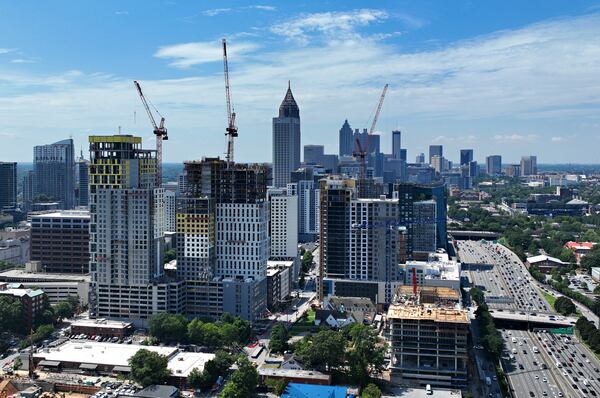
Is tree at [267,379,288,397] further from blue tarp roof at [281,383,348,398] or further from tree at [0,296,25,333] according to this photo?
tree at [0,296,25,333]

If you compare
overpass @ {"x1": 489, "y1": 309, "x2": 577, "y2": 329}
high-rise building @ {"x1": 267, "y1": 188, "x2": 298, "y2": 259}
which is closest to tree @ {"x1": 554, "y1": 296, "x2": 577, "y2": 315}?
overpass @ {"x1": 489, "y1": 309, "x2": 577, "y2": 329}

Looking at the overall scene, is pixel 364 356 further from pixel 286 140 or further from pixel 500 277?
pixel 286 140

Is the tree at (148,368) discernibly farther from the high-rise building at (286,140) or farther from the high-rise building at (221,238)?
the high-rise building at (286,140)

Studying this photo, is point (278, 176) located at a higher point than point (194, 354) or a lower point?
higher

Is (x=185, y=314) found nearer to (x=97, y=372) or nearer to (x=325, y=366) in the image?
(x=97, y=372)

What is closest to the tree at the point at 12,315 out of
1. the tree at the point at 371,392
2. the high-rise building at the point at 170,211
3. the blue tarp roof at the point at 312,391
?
the blue tarp roof at the point at 312,391

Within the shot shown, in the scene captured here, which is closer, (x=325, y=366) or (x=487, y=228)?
(x=325, y=366)


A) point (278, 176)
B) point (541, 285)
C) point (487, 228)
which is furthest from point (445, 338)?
point (278, 176)
